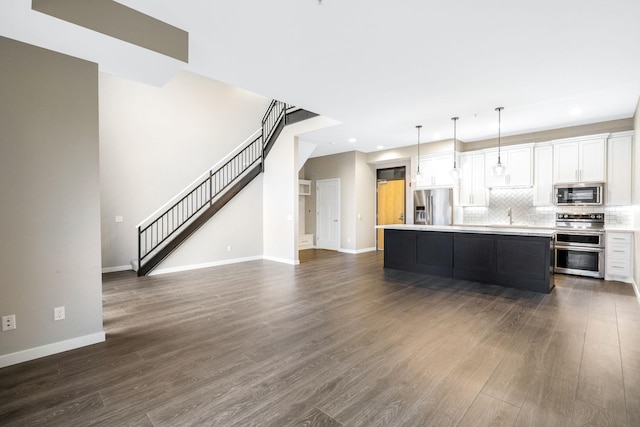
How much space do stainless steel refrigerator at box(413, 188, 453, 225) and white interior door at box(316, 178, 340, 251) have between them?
7.99ft

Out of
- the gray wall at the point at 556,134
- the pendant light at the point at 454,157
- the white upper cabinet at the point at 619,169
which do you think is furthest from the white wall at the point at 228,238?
the white upper cabinet at the point at 619,169

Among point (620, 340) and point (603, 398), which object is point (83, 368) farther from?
point (620, 340)

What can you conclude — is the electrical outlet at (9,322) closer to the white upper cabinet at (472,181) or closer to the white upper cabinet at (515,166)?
the white upper cabinet at (515,166)

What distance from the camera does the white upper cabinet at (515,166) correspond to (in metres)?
6.53

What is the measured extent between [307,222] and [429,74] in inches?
278

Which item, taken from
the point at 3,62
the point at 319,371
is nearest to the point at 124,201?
the point at 3,62

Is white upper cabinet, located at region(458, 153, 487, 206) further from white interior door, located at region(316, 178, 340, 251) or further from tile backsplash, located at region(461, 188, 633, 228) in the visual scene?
white interior door, located at region(316, 178, 340, 251)

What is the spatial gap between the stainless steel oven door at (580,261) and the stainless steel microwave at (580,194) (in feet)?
2.97

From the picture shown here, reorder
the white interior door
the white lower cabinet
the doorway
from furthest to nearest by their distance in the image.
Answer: the white interior door
the doorway
the white lower cabinet

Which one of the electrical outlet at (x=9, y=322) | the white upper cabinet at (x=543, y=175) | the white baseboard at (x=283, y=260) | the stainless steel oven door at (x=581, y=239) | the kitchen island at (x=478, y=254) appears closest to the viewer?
the electrical outlet at (x=9, y=322)

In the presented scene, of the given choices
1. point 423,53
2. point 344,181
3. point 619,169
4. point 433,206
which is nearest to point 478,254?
point 433,206

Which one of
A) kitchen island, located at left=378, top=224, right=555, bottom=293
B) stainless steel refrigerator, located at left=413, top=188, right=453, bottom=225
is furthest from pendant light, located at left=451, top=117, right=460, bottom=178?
kitchen island, located at left=378, top=224, right=555, bottom=293

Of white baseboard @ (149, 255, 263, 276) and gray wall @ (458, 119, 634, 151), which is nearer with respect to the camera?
gray wall @ (458, 119, 634, 151)

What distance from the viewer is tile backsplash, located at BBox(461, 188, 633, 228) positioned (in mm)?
5748
